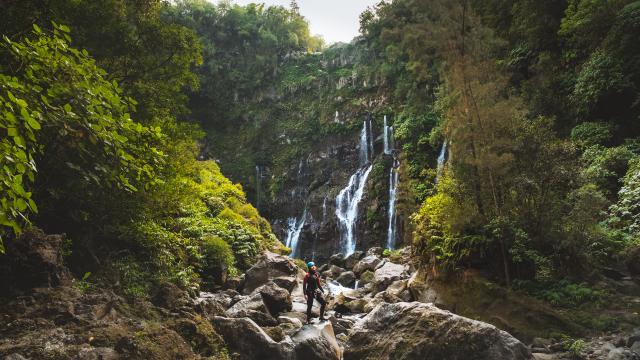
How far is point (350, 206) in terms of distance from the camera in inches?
1139

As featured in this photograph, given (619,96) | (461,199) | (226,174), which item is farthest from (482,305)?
(226,174)

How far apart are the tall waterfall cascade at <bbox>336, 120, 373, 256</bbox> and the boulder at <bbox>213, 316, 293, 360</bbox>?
20.5m

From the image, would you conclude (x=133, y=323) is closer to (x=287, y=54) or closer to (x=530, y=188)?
(x=530, y=188)

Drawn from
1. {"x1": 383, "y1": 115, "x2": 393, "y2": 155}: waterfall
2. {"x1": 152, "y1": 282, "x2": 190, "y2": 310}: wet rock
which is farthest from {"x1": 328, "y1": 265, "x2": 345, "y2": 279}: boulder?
{"x1": 152, "y1": 282, "x2": 190, "y2": 310}: wet rock

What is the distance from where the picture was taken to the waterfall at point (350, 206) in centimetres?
2753

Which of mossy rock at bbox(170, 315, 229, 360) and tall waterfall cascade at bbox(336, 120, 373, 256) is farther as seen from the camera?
tall waterfall cascade at bbox(336, 120, 373, 256)

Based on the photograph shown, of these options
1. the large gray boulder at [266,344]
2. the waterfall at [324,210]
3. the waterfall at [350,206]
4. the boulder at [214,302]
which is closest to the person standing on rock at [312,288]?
the boulder at [214,302]

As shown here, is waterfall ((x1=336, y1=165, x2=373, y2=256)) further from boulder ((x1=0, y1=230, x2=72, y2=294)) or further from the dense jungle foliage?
boulder ((x1=0, y1=230, x2=72, y2=294))

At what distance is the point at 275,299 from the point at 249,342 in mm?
4079

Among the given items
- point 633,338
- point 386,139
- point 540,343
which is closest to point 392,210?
point 386,139

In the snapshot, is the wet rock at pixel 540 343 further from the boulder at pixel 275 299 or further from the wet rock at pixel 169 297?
the wet rock at pixel 169 297

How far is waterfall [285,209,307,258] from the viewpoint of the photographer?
30.7 m

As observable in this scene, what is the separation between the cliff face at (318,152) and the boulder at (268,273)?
1264 centimetres

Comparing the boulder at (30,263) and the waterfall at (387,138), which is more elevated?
the waterfall at (387,138)
